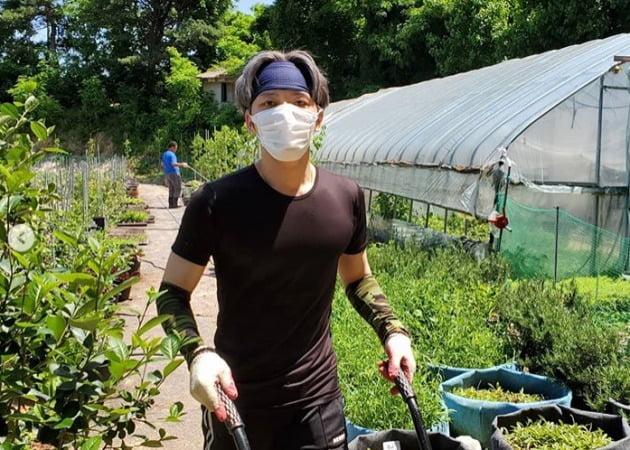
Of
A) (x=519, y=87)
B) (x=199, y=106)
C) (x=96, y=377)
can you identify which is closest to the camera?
(x=96, y=377)

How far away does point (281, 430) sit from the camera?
198 centimetres

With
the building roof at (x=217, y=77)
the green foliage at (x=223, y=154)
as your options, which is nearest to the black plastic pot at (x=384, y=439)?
the green foliage at (x=223, y=154)

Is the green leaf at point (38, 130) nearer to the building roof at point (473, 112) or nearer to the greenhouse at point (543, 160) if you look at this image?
the greenhouse at point (543, 160)

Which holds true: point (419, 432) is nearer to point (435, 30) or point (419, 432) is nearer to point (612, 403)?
point (612, 403)

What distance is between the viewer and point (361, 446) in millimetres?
2926

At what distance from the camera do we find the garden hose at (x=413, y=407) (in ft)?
6.42

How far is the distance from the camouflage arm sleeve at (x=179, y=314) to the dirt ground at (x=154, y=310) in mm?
220

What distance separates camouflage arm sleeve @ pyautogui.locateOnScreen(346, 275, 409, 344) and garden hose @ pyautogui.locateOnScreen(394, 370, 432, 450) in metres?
0.15

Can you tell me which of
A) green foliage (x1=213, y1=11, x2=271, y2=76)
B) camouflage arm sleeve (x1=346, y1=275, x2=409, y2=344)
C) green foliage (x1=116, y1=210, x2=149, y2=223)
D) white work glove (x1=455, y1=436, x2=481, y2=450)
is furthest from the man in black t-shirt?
green foliage (x1=213, y1=11, x2=271, y2=76)

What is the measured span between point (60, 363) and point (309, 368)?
692 millimetres

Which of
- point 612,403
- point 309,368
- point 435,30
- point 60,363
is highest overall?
point 435,30

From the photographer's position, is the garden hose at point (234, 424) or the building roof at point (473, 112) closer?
the garden hose at point (234, 424)

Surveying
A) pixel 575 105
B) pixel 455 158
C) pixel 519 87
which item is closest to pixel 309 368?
pixel 455 158

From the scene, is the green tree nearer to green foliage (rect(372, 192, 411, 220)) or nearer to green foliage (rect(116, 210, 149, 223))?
green foliage (rect(372, 192, 411, 220))
